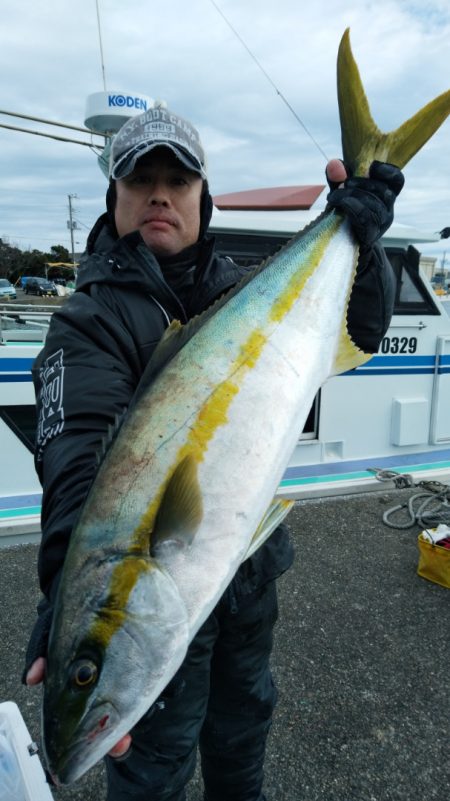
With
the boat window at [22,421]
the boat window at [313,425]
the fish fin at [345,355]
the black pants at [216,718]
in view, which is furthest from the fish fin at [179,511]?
the boat window at [313,425]

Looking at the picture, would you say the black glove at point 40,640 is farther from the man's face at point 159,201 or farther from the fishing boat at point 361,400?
the fishing boat at point 361,400

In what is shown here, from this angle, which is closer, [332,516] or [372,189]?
[372,189]

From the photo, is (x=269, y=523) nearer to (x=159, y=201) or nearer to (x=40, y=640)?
(x=40, y=640)

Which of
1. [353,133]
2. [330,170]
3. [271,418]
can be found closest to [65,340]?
[271,418]

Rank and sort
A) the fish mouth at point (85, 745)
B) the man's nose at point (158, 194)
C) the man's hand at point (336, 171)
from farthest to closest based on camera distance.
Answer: the man's hand at point (336, 171) → the man's nose at point (158, 194) → the fish mouth at point (85, 745)

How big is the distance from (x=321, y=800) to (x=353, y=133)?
97.8 inches

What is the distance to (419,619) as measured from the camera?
299 centimetres

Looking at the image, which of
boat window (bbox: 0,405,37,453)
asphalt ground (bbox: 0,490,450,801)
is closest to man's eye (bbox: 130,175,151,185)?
asphalt ground (bbox: 0,490,450,801)

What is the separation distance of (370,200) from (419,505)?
128 inches

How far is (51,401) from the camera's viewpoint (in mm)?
1277

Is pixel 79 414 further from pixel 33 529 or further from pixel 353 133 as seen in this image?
pixel 33 529

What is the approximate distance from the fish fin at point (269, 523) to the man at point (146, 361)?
388mm

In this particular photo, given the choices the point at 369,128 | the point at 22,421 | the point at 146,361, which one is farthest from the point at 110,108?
the point at 146,361

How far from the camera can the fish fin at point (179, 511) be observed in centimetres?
108
